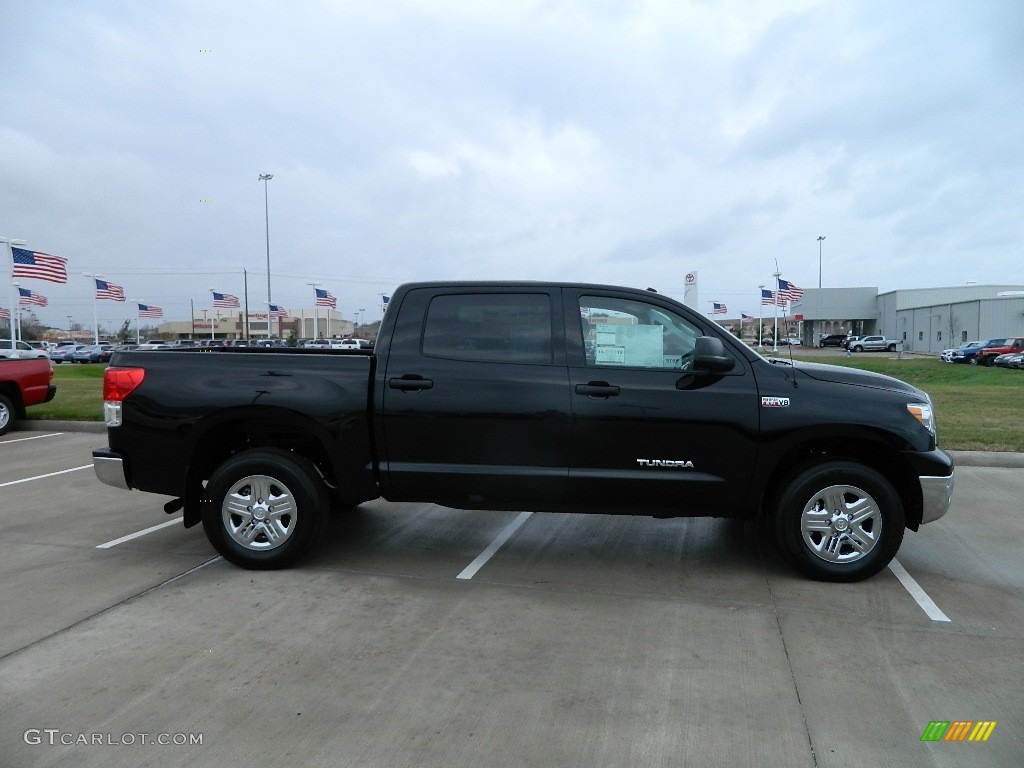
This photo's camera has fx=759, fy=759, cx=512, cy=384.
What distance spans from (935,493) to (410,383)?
11.2 ft

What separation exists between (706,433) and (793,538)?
87 cm

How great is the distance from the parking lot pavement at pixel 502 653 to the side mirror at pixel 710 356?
1412mm

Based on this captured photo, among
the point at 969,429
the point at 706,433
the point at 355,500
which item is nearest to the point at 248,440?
the point at 355,500

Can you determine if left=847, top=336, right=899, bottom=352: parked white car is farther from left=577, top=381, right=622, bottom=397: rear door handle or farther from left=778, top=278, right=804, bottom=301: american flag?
left=577, top=381, right=622, bottom=397: rear door handle

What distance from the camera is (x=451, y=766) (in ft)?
9.47

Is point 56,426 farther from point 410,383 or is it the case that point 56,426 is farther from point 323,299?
point 323,299

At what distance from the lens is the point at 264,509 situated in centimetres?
508

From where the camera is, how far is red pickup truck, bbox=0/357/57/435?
11.7 meters

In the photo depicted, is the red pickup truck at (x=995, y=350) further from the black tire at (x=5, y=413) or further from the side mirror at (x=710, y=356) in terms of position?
the black tire at (x=5, y=413)

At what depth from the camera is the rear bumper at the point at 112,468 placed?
207 inches

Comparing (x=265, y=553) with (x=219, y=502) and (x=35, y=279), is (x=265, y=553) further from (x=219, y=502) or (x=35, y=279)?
(x=35, y=279)

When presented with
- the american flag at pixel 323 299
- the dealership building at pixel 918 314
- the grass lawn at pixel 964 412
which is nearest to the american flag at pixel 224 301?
the american flag at pixel 323 299

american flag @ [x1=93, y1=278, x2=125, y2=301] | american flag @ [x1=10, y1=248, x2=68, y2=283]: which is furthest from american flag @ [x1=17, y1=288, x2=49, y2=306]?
american flag @ [x1=10, y1=248, x2=68, y2=283]

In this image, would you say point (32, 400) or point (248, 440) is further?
point (32, 400)
